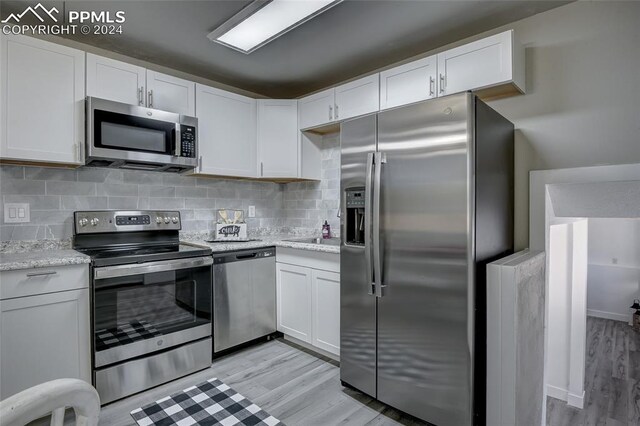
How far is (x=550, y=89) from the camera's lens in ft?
7.07

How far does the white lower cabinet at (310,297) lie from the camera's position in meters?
2.59

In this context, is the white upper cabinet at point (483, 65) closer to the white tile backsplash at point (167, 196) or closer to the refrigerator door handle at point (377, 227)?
the refrigerator door handle at point (377, 227)

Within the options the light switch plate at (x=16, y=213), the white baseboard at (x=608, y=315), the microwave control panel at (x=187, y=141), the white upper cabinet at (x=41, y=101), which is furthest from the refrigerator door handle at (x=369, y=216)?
the white baseboard at (x=608, y=315)

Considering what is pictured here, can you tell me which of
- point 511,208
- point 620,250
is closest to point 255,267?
point 511,208

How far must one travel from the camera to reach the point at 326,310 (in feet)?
8.68

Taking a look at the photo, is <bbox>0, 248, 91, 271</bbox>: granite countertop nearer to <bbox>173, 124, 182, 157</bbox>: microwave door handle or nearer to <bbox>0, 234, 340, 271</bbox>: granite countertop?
<bbox>0, 234, 340, 271</bbox>: granite countertop

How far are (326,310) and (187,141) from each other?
171 cm

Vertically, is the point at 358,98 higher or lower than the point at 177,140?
higher

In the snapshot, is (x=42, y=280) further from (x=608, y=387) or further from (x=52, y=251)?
(x=608, y=387)

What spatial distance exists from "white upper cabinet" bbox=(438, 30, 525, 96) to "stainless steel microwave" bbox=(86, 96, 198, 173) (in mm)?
1913

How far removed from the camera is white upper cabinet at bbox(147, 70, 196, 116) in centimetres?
258

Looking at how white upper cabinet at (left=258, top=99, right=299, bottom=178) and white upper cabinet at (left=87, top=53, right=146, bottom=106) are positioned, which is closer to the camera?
white upper cabinet at (left=87, top=53, right=146, bottom=106)

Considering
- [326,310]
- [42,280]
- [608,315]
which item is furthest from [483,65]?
[608,315]

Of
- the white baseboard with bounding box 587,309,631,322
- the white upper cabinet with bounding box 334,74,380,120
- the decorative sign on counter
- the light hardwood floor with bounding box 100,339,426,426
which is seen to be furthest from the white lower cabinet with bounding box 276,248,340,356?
the white baseboard with bounding box 587,309,631,322
